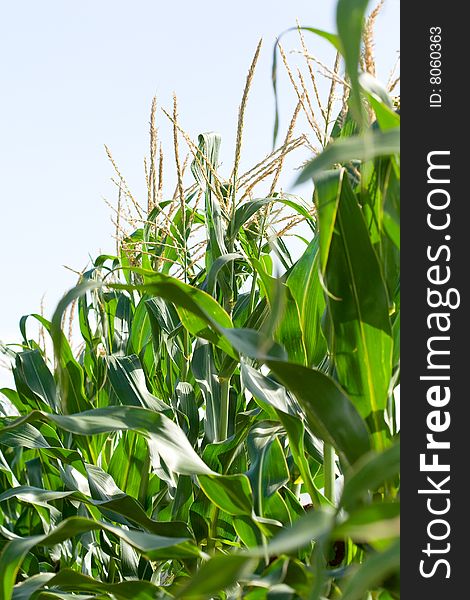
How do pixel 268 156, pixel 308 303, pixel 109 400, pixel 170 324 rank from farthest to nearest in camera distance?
pixel 109 400, pixel 170 324, pixel 268 156, pixel 308 303

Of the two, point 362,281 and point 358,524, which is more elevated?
point 362,281

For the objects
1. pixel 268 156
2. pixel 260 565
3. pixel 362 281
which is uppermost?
pixel 268 156

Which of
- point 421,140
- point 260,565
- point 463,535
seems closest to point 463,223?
point 421,140

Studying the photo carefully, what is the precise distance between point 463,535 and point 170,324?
703mm

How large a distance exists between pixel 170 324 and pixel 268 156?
0.93ft

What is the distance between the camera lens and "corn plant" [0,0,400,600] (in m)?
0.44

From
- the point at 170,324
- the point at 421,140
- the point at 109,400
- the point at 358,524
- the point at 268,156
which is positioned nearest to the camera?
the point at 358,524

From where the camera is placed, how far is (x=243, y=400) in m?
1.12

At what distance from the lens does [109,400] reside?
4.02 feet

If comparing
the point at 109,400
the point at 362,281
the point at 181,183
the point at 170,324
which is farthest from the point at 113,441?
the point at 362,281

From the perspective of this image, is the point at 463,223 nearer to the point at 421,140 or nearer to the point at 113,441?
the point at 421,140

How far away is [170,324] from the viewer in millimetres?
1123

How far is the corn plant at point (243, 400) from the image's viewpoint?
1.45ft

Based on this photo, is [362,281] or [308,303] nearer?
[362,281]
